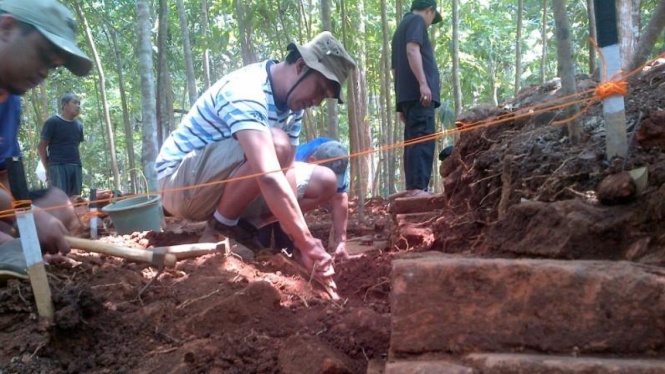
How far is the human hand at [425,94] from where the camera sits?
14.1ft

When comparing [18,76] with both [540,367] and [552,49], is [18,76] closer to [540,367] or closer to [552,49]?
[540,367]

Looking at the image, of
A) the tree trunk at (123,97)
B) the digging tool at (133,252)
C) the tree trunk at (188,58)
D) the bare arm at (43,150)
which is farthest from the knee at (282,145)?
the tree trunk at (123,97)

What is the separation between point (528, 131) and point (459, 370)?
6.29 ft

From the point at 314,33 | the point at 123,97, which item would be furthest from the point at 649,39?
the point at 123,97

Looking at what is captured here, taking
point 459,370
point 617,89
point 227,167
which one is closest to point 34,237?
point 227,167

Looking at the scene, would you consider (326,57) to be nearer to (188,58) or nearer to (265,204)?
(265,204)

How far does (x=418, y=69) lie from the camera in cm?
433

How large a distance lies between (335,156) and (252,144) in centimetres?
112

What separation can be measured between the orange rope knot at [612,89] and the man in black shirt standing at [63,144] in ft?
19.6

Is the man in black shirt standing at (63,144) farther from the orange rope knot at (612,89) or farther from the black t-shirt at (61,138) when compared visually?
the orange rope knot at (612,89)

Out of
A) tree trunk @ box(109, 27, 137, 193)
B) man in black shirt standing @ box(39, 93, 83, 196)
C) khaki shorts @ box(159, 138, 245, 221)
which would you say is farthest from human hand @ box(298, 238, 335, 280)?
tree trunk @ box(109, 27, 137, 193)

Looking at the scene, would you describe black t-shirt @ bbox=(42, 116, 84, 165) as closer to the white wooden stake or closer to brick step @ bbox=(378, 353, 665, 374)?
A: the white wooden stake

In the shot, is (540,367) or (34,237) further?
(34,237)

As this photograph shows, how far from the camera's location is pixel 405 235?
3.13 metres
